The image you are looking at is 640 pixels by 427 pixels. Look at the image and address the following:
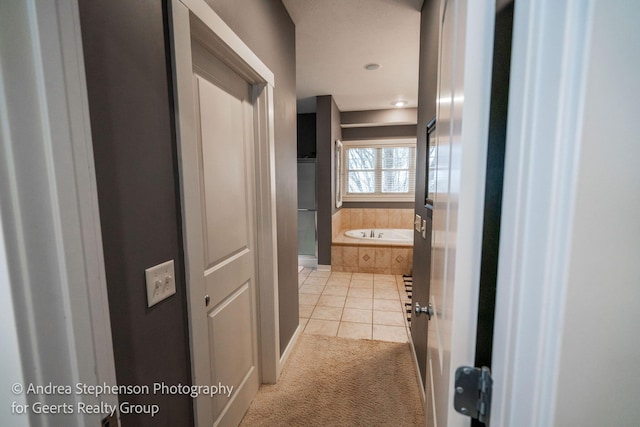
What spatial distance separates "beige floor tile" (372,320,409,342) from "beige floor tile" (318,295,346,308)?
61cm

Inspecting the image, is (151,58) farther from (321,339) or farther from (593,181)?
(321,339)

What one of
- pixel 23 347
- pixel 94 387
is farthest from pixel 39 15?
pixel 94 387

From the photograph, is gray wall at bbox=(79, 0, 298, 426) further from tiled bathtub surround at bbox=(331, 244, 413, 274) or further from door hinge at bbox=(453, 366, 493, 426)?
tiled bathtub surround at bbox=(331, 244, 413, 274)

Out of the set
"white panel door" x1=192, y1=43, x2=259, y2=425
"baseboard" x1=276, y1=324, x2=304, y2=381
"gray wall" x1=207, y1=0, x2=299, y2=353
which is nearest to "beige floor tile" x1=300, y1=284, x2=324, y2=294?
"baseboard" x1=276, y1=324, x2=304, y2=381

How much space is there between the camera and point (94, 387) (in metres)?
0.51

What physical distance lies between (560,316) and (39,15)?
930 mm

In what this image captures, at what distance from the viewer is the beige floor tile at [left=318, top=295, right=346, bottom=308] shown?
312 centimetres

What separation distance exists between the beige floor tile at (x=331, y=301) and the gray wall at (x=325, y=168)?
40.2 inches

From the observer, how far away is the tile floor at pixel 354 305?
2.54 metres

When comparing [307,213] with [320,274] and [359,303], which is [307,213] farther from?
[359,303]

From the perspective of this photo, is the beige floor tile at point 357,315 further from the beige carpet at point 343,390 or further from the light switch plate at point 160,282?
the light switch plate at point 160,282

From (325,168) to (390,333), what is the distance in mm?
2570

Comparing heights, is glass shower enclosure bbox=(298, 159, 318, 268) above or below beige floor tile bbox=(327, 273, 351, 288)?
above

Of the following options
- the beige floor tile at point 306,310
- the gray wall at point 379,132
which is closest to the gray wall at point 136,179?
the beige floor tile at point 306,310
